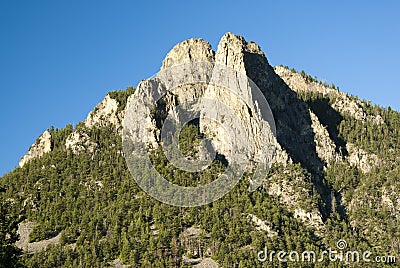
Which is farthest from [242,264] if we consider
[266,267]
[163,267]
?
[163,267]

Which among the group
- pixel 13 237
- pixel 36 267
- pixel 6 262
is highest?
pixel 36 267

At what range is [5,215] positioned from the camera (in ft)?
246

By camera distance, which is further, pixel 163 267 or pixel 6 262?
pixel 163 267

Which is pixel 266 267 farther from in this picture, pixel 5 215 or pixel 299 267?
pixel 5 215

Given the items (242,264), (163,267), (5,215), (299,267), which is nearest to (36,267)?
(163,267)

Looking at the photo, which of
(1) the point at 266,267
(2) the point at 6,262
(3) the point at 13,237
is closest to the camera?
(2) the point at 6,262

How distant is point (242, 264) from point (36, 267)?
2472 inches

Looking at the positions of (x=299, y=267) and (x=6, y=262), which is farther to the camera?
(x=299, y=267)

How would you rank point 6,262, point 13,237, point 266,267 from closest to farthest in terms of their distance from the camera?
1. point 6,262
2. point 13,237
3. point 266,267

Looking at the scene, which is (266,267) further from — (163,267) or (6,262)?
(6,262)

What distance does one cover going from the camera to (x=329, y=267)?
654 ft

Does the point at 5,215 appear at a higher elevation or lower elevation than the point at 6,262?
higher

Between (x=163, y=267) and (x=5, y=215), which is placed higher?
(x=163, y=267)

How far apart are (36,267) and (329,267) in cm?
8967
